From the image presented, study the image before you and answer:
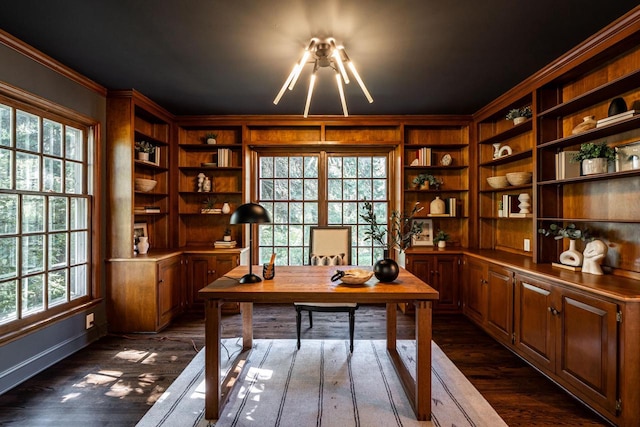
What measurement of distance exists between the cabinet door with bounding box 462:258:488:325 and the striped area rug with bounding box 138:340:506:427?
0.86 meters

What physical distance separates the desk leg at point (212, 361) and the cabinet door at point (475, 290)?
2700 millimetres

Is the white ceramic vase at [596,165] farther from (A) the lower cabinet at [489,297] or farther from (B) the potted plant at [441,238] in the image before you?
(B) the potted plant at [441,238]

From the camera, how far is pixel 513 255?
11.4 ft

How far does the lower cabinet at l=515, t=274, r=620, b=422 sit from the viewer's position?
1909 mm

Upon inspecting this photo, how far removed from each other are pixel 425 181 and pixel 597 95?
194 cm

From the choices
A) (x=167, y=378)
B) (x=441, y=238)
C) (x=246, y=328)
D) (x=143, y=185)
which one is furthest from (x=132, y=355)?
(x=441, y=238)

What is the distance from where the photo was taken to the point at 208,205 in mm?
4285

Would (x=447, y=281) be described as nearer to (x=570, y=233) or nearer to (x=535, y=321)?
(x=535, y=321)

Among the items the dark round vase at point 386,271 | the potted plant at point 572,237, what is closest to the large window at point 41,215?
the dark round vase at point 386,271

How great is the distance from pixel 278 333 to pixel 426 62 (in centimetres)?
293

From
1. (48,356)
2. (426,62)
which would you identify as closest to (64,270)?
(48,356)

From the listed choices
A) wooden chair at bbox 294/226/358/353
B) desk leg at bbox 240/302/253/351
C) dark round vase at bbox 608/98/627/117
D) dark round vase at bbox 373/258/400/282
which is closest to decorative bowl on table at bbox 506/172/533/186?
dark round vase at bbox 608/98/627/117

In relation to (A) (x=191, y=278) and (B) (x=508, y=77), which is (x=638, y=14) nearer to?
(B) (x=508, y=77)

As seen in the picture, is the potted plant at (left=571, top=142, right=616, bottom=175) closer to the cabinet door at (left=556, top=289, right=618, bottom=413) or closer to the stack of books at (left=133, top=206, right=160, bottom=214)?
the cabinet door at (left=556, top=289, right=618, bottom=413)
